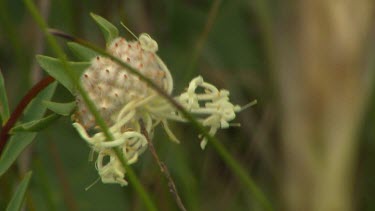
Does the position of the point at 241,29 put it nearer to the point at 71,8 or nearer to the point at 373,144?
the point at 373,144

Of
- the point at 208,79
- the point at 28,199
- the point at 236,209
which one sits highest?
the point at 28,199

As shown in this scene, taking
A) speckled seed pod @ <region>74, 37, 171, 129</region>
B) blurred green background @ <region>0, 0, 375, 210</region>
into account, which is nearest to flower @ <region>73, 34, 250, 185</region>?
speckled seed pod @ <region>74, 37, 171, 129</region>

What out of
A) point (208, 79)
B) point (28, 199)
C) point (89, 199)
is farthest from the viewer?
point (208, 79)

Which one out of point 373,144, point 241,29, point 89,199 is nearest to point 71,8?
point 89,199

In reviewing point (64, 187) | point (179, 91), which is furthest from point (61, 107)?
point (179, 91)

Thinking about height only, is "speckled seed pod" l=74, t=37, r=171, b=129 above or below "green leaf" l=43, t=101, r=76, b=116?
above

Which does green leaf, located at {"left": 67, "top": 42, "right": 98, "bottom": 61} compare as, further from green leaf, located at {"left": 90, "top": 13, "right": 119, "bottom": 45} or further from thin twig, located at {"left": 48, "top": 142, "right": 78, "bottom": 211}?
thin twig, located at {"left": 48, "top": 142, "right": 78, "bottom": 211}

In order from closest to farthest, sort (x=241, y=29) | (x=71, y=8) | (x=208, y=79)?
1. (x=71, y=8)
2. (x=208, y=79)
3. (x=241, y=29)
